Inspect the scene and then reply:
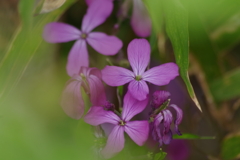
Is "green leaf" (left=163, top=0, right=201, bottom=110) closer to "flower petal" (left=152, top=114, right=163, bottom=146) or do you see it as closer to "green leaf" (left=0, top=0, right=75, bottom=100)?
"flower petal" (left=152, top=114, right=163, bottom=146)

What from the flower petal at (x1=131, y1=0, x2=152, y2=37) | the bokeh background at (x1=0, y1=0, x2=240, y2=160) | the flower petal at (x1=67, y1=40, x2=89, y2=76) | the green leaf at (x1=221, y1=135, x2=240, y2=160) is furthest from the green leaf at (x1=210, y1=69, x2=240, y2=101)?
the flower petal at (x1=67, y1=40, x2=89, y2=76)

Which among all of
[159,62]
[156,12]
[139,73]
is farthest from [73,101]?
[159,62]

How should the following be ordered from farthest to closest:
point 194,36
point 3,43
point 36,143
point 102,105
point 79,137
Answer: point 3,43
point 194,36
point 102,105
point 79,137
point 36,143

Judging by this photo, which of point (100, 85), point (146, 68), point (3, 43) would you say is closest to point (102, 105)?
point (100, 85)

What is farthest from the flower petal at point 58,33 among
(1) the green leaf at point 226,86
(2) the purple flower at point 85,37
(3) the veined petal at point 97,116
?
(1) the green leaf at point 226,86

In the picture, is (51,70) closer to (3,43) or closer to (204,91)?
(3,43)

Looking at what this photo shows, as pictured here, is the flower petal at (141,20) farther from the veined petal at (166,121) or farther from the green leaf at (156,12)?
the veined petal at (166,121)
